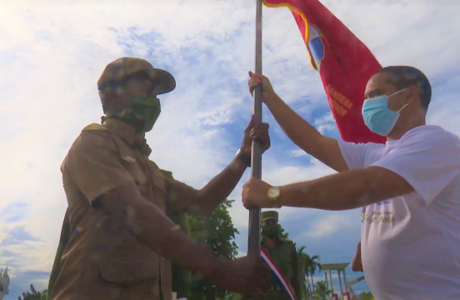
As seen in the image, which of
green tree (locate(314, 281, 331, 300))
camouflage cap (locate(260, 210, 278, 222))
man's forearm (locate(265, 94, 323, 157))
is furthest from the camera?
green tree (locate(314, 281, 331, 300))

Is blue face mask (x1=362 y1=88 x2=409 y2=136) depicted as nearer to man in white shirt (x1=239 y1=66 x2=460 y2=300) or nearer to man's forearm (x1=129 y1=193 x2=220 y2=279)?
man in white shirt (x1=239 y1=66 x2=460 y2=300)

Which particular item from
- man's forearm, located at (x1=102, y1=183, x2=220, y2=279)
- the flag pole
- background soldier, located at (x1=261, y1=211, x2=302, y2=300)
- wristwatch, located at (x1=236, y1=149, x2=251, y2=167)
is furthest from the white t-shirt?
background soldier, located at (x1=261, y1=211, x2=302, y2=300)

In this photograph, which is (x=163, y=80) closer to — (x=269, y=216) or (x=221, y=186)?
(x=221, y=186)

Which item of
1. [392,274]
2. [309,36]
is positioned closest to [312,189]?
[392,274]

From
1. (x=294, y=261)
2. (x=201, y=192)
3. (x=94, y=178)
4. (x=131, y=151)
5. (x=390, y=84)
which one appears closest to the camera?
(x=94, y=178)

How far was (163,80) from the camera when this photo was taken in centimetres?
291

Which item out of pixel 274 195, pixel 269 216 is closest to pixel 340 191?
pixel 274 195

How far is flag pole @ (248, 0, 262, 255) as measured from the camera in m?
2.59

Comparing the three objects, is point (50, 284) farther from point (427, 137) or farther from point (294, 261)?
point (294, 261)

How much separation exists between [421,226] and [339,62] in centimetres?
295

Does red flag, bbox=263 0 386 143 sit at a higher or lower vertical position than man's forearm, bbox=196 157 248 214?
higher

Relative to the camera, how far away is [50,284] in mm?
2303

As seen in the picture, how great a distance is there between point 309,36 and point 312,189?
3158 millimetres

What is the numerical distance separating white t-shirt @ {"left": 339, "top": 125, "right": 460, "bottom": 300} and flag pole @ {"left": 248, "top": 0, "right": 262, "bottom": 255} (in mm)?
709
